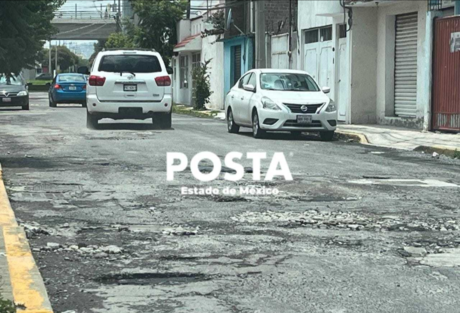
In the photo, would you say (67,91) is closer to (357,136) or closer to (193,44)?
(193,44)

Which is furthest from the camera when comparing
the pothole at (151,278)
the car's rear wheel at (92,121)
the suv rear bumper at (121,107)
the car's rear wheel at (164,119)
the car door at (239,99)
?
the car's rear wheel at (164,119)

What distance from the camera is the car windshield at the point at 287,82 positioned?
21438 mm

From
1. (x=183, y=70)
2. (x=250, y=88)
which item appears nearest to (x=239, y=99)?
(x=250, y=88)

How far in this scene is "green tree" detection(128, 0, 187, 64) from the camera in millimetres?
55416

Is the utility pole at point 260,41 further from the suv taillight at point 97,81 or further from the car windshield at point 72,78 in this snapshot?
the suv taillight at point 97,81

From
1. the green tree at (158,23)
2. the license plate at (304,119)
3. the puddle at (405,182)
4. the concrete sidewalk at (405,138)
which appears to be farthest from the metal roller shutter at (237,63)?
the puddle at (405,182)

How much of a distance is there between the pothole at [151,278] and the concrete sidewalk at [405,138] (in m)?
11.5

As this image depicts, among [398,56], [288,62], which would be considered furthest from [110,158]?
[288,62]

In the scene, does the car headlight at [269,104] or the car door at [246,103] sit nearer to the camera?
the car headlight at [269,104]

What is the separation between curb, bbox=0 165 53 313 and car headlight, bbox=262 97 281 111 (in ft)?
41.1

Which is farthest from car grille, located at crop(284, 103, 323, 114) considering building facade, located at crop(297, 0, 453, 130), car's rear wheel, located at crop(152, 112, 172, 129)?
car's rear wheel, located at crop(152, 112, 172, 129)

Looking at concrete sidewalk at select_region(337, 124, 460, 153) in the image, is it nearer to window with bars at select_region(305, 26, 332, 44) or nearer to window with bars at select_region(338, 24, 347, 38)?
window with bars at select_region(338, 24, 347, 38)

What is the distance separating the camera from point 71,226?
26.7ft

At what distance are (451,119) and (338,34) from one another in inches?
330
